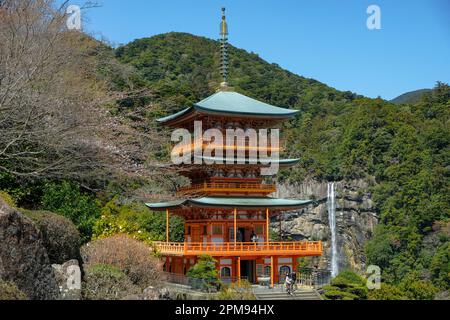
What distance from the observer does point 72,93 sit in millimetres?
15469

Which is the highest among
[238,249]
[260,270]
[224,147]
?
[224,147]

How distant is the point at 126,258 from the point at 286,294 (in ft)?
25.4

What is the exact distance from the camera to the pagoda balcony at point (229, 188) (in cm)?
2619

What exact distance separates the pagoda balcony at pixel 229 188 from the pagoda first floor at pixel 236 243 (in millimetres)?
356

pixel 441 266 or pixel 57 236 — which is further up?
pixel 57 236

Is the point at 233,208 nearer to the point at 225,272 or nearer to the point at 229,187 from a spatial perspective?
the point at 229,187

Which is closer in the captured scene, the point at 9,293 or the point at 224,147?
the point at 9,293

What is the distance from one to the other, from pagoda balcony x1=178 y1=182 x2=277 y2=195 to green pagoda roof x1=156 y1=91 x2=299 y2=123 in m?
3.10

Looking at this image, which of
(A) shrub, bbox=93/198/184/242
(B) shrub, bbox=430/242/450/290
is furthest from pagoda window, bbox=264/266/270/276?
(B) shrub, bbox=430/242/450/290

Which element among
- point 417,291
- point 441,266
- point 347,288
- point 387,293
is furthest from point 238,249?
point 441,266

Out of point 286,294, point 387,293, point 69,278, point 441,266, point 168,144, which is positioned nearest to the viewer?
point 69,278

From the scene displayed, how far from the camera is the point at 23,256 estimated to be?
33.9 ft

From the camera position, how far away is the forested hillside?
14.6 meters
